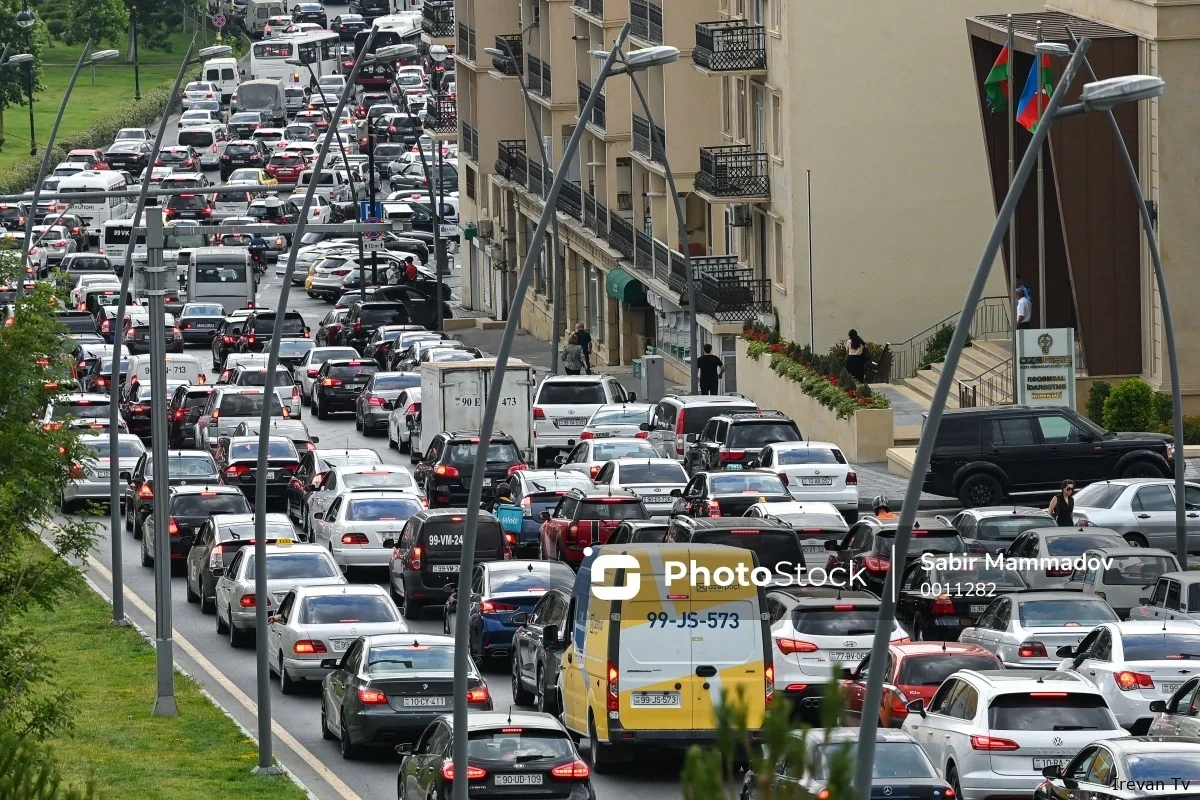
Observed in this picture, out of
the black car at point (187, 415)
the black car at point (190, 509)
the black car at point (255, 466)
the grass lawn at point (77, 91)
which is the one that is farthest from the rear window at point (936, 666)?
the grass lawn at point (77, 91)

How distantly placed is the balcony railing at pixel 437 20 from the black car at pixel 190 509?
6753cm

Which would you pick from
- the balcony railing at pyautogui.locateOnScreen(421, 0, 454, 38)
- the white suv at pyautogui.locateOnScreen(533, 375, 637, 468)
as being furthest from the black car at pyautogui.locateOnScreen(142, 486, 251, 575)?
the balcony railing at pyautogui.locateOnScreen(421, 0, 454, 38)

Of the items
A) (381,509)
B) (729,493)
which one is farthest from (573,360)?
(381,509)

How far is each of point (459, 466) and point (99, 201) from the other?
6809 centimetres

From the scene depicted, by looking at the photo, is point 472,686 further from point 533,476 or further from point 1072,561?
point 533,476

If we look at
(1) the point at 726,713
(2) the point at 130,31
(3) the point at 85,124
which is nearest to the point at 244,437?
(1) the point at 726,713

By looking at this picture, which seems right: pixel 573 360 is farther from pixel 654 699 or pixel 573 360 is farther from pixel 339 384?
pixel 654 699

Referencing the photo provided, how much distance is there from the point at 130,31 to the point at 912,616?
477ft

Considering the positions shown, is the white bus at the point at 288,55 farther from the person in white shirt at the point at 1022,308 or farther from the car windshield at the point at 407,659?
the car windshield at the point at 407,659

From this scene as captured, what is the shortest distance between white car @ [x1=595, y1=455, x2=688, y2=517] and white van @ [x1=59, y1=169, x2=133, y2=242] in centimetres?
6937

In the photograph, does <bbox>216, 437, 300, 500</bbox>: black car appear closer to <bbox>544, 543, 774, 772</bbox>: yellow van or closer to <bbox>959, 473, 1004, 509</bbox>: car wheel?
<bbox>959, 473, 1004, 509</bbox>: car wheel

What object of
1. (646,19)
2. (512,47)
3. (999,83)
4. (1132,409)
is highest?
(512,47)

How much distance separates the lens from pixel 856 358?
51.6m

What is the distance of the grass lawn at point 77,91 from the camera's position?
144 metres
